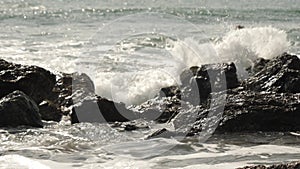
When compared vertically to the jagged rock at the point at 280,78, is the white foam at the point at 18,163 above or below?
below

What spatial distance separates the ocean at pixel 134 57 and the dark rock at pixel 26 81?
1196 mm

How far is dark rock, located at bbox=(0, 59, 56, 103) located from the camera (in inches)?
352

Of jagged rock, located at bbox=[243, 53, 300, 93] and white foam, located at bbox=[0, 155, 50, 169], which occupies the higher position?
jagged rock, located at bbox=[243, 53, 300, 93]

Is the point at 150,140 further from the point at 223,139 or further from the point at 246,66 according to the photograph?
the point at 246,66

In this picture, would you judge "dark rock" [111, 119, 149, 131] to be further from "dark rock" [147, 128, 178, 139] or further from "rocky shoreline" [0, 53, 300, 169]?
"dark rock" [147, 128, 178, 139]

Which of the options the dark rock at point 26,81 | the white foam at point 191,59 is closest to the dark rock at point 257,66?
the white foam at point 191,59

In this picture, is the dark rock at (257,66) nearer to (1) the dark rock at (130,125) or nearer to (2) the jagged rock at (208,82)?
(2) the jagged rock at (208,82)

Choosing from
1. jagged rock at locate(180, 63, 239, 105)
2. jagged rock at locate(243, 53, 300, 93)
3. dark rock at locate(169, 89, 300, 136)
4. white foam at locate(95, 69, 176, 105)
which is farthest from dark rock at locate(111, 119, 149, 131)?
jagged rock at locate(243, 53, 300, 93)

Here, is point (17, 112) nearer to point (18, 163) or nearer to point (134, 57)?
point (18, 163)

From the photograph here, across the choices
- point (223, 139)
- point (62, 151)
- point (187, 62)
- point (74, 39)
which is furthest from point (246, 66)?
point (74, 39)

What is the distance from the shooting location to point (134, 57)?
15719mm

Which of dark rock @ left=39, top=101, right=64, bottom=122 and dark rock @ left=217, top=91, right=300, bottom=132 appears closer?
dark rock @ left=217, top=91, right=300, bottom=132

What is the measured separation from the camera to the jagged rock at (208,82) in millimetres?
9398

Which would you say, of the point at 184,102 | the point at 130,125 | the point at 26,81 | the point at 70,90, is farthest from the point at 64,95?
the point at 184,102
